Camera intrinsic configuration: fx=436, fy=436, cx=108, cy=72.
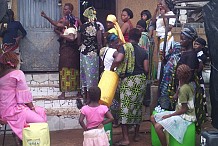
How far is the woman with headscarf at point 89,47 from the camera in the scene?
8227 millimetres

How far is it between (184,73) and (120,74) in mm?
1210

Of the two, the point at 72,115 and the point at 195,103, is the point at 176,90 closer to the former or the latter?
the point at 195,103

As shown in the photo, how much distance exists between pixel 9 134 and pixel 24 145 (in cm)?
197

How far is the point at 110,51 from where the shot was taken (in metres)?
7.30

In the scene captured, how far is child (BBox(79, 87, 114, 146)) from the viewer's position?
5957mm

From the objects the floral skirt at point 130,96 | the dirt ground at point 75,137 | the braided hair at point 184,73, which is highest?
the braided hair at point 184,73

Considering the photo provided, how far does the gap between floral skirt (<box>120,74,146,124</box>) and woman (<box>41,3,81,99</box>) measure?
180 centimetres

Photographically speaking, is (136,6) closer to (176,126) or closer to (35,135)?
(176,126)

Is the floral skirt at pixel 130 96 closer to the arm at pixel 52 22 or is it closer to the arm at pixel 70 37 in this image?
the arm at pixel 70 37

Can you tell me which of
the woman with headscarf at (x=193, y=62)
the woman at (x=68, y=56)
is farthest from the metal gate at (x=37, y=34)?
the woman with headscarf at (x=193, y=62)

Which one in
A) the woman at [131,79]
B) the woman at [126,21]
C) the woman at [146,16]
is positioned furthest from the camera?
the woman at [146,16]

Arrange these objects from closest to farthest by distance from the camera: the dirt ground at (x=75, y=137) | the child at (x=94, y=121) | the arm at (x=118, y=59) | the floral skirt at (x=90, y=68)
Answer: the child at (x=94, y=121) → the arm at (x=118, y=59) → the dirt ground at (x=75, y=137) → the floral skirt at (x=90, y=68)

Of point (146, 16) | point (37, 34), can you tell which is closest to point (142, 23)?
point (146, 16)

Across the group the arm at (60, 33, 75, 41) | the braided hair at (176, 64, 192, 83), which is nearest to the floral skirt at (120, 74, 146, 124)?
the braided hair at (176, 64, 192, 83)
